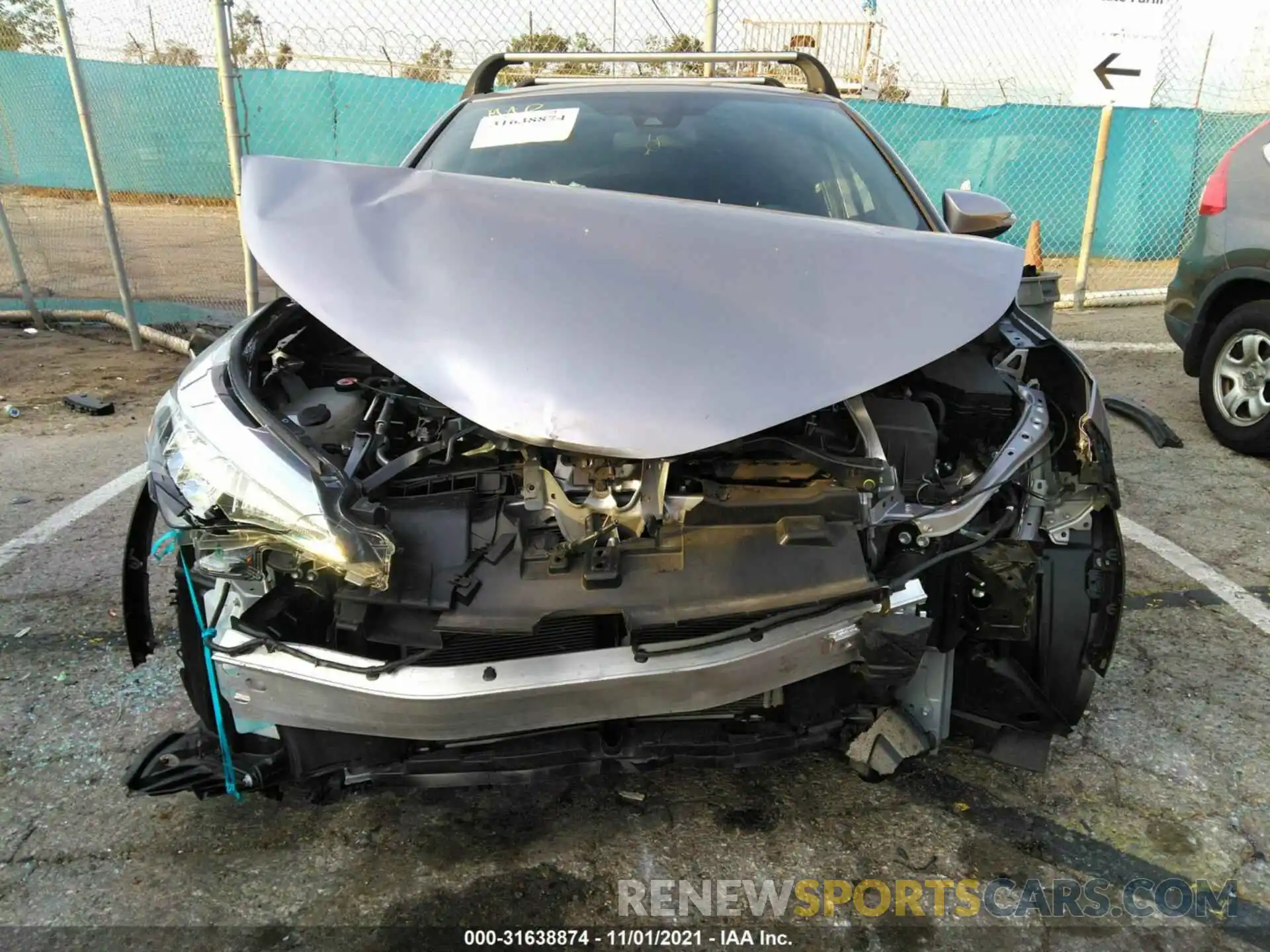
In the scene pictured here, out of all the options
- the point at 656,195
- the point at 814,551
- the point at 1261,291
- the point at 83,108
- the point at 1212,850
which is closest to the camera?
the point at 814,551

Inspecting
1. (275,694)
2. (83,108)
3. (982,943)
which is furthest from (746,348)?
(83,108)

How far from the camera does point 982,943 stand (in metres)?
1.81

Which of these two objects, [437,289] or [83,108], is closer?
[437,289]

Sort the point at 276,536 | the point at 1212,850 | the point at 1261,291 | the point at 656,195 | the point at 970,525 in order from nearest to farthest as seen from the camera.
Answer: the point at 276,536 → the point at 970,525 → the point at 1212,850 → the point at 656,195 → the point at 1261,291

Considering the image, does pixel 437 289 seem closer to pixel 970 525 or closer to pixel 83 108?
pixel 970 525

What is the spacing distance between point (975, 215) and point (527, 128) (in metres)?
1.60

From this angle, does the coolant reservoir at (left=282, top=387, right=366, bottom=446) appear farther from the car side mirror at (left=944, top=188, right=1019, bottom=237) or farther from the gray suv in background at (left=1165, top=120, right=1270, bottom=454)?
the gray suv in background at (left=1165, top=120, right=1270, bottom=454)

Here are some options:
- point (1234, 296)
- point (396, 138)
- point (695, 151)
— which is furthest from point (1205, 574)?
point (396, 138)

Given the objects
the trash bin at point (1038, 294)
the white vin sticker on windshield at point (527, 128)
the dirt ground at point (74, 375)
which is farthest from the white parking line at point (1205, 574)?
the dirt ground at point (74, 375)

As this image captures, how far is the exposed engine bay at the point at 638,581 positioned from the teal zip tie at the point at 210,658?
2cm

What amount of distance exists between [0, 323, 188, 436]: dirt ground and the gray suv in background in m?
6.55

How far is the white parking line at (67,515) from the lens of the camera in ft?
11.7

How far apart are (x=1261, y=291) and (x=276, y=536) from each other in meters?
5.24

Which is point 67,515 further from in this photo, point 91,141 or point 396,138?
point 396,138
